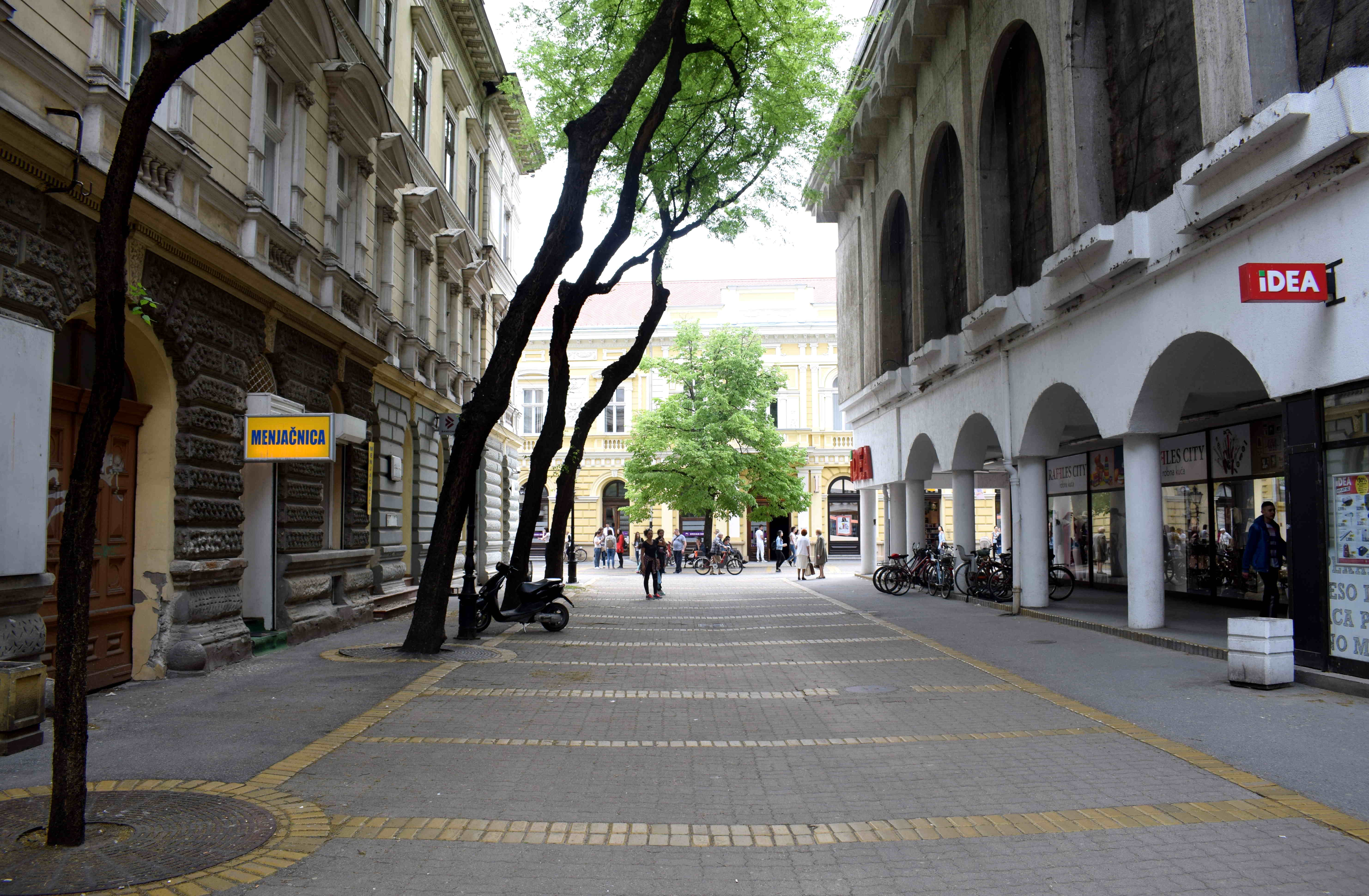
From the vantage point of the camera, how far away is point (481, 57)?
23.9m

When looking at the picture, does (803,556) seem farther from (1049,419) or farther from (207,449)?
(207,449)

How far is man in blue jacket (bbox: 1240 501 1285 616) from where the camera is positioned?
11148 mm

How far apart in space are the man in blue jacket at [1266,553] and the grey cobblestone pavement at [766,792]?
10.6 ft

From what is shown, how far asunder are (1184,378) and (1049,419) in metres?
4.09

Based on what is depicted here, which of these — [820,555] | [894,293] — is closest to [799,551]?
[820,555]

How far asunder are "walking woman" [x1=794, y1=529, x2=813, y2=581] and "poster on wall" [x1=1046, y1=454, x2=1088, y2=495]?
878cm

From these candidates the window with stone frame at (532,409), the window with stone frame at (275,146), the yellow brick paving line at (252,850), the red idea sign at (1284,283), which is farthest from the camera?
the window with stone frame at (532,409)

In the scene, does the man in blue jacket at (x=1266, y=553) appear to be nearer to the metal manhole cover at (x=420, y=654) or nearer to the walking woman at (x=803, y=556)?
Answer: the metal manhole cover at (x=420, y=654)

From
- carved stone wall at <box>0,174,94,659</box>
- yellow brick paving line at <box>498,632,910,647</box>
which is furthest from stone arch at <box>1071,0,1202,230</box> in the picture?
carved stone wall at <box>0,174,94,659</box>

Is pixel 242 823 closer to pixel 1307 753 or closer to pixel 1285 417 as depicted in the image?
pixel 1307 753

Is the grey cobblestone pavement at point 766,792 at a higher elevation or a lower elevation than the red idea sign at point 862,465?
lower

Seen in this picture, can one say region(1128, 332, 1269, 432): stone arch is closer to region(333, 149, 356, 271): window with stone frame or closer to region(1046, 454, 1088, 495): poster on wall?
region(1046, 454, 1088, 495): poster on wall

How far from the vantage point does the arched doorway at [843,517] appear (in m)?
49.2

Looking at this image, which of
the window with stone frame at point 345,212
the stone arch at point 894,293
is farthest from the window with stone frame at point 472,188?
the stone arch at point 894,293
